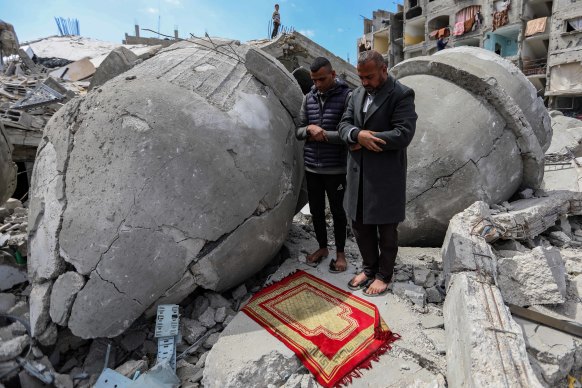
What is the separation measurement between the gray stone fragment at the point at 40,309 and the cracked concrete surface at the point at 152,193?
0.11ft

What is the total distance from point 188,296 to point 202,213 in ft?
2.57

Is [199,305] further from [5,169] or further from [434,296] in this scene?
[5,169]

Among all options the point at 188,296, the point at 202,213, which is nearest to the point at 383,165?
the point at 202,213

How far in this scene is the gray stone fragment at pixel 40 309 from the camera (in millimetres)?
2379

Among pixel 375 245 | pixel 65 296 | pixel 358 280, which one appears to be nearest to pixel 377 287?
pixel 358 280

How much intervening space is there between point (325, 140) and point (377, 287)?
4.25 feet

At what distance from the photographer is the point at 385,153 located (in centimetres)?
267

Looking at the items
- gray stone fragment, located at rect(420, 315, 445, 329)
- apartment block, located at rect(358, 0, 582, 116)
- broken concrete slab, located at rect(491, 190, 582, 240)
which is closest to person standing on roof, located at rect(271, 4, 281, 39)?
broken concrete slab, located at rect(491, 190, 582, 240)

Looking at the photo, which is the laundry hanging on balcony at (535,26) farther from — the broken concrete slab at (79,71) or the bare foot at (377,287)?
the broken concrete slab at (79,71)

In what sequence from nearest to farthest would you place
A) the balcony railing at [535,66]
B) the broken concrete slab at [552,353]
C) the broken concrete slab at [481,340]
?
the broken concrete slab at [481,340] < the broken concrete slab at [552,353] < the balcony railing at [535,66]

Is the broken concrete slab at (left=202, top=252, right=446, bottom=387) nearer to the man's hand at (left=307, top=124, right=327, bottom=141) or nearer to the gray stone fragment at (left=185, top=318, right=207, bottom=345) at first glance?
the gray stone fragment at (left=185, top=318, right=207, bottom=345)

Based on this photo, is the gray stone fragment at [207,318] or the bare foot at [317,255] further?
the bare foot at [317,255]

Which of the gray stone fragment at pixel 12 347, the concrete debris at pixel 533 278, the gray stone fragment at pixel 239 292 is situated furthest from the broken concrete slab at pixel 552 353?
the gray stone fragment at pixel 12 347

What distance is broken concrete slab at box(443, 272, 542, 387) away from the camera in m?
1.68
